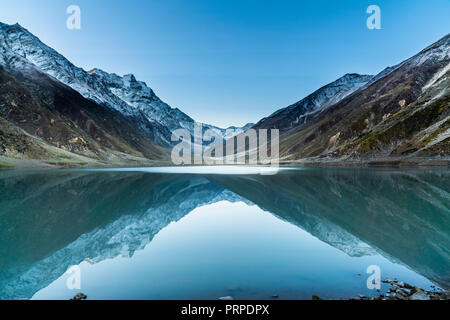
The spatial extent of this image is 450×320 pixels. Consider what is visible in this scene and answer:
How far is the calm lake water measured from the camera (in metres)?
9.29

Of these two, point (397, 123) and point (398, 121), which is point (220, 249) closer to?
point (397, 123)

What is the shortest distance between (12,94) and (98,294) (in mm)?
192115

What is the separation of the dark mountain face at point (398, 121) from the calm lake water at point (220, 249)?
94.0 metres

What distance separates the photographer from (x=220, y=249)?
1365 cm

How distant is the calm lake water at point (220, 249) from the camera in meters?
9.29

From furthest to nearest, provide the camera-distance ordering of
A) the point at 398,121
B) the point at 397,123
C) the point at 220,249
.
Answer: the point at 398,121 < the point at 397,123 < the point at 220,249

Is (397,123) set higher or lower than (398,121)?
lower

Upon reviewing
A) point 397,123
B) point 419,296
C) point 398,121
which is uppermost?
point 398,121

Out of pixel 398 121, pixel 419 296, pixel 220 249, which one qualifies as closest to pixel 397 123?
pixel 398 121

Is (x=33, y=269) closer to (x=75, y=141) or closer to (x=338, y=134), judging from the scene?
(x=338, y=134)

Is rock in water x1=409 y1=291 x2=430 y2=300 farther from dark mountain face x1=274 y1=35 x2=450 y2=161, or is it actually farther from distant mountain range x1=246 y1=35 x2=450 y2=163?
dark mountain face x1=274 y1=35 x2=450 y2=161

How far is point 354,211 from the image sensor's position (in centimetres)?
2272

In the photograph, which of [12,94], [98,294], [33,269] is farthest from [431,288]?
[12,94]

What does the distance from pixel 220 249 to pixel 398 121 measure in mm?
134661
